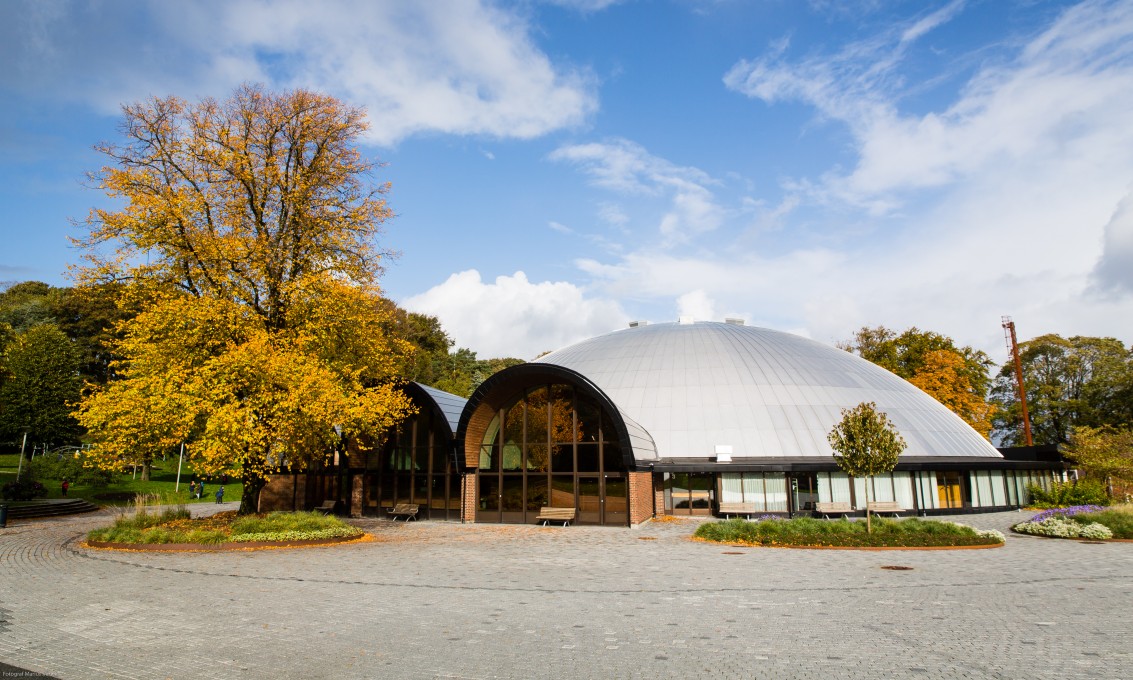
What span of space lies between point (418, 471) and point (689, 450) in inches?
497

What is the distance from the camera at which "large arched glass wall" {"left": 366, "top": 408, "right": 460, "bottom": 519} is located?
97.8 ft

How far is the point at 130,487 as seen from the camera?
143ft

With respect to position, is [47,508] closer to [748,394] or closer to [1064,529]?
[748,394]

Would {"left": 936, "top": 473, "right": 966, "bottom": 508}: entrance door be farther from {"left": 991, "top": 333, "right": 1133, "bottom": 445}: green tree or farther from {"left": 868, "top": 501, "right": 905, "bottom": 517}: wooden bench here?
{"left": 991, "top": 333, "right": 1133, "bottom": 445}: green tree

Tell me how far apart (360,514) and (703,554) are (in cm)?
1897

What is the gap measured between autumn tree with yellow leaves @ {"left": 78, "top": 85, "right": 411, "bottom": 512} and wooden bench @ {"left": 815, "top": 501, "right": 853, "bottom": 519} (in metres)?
18.4

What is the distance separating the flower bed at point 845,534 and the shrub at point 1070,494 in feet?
53.7

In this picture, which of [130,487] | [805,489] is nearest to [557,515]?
[805,489]

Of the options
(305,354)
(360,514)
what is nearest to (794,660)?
(305,354)

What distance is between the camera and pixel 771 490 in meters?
28.4

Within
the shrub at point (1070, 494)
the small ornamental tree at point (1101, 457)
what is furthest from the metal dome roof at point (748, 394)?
the small ornamental tree at point (1101, 457)

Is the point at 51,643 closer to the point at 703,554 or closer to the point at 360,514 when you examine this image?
the point at 703,554

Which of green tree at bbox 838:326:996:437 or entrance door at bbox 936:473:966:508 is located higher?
green tree at bbox 838:326:996:437

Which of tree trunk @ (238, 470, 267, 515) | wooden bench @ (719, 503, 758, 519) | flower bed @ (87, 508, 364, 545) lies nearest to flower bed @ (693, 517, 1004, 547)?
wooden bench @ (719, 503, 758, 519)
